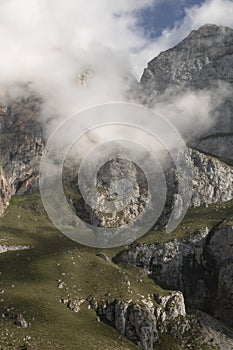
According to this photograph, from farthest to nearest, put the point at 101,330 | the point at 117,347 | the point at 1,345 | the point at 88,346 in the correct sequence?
the point at 101,330 < the point at 117,347 < the point at 88,346 < the point at 1,345

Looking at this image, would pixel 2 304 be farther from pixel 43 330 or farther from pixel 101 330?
pixel 101 330

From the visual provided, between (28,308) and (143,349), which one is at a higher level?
(28,308)

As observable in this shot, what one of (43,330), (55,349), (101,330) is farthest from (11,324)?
(101,330)

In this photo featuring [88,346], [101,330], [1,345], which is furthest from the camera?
[101,330]

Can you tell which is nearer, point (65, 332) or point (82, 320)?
point (65, 332)

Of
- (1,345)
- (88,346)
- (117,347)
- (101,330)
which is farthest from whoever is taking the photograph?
(101,330)

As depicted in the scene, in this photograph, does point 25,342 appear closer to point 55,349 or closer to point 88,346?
point 55,349

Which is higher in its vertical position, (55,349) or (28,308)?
(28,308)

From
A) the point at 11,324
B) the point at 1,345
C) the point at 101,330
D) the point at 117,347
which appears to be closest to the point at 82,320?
the point at 101,330

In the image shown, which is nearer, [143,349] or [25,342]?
[25,342]
